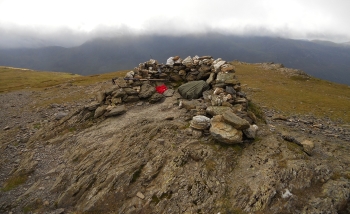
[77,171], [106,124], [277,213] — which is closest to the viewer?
[277,213]

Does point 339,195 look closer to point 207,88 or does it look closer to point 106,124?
point 207,88

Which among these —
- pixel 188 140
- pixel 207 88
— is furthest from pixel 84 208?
pixel 207 88

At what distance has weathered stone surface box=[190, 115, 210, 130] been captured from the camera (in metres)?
19.9

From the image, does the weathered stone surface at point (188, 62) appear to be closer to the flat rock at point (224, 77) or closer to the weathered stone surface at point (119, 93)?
the flat rock at point (224, 77)

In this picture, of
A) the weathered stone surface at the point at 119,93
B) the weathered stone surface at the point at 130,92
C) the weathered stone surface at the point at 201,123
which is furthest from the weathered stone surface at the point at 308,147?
the weathered stone surface at the point at 119,93

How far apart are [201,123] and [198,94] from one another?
7.59 m

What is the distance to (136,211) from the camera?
1482 cm

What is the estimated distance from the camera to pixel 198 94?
88.3 ft

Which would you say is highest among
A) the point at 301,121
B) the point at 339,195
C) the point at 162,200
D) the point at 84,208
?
the point at 339,195

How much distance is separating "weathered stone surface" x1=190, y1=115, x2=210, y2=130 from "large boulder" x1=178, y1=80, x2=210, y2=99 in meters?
6.92

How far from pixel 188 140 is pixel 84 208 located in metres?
9.20

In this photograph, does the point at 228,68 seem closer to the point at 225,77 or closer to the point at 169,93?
the point at 225,77

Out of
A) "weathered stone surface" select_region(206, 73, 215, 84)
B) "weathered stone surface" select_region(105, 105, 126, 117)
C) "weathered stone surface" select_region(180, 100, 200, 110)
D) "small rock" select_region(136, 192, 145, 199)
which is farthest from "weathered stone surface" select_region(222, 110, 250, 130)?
"weathered stone surface" select_region(105, 105, 126, 117)

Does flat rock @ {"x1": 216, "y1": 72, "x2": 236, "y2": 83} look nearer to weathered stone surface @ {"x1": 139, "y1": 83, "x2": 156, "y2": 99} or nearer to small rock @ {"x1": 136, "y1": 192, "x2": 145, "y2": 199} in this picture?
weathered stone surface @ {"x1": 139, "y1": 83, "x2": 156, "y2": 99}
